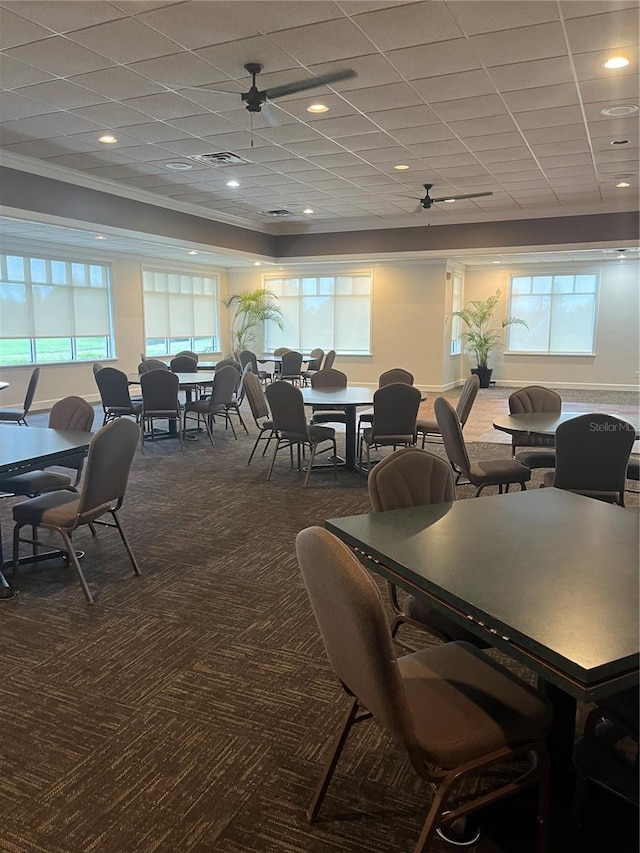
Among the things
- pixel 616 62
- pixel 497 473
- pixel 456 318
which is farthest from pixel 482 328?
pixel 497 473

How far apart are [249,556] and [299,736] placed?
174 cm

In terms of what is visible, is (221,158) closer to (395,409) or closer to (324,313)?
(395,409)

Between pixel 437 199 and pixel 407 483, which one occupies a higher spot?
pixel 437 199

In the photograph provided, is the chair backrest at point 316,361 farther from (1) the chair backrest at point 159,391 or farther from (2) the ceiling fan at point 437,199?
(1) the chair backrest at point 159,391

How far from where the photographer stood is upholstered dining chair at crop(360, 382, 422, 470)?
5.31 meters

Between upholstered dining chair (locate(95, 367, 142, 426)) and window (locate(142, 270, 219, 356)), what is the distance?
5607 millimetres

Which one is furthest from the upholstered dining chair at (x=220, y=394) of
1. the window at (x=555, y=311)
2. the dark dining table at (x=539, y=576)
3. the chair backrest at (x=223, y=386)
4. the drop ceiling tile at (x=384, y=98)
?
the window at (x=555, y=311)

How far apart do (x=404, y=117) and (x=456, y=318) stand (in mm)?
8148

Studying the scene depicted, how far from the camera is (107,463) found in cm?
312

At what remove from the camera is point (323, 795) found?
5.93ft

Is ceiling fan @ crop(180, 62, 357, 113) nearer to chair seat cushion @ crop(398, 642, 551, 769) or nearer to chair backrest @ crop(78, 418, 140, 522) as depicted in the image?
chair backrest @ crop(78, 418, 140, 522)

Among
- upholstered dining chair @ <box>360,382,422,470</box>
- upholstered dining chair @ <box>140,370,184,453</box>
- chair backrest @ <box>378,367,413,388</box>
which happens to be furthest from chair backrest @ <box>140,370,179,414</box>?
upholstered dining chair @ <box>360,382,422,470</box>

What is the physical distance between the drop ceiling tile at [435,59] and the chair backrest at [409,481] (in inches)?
112

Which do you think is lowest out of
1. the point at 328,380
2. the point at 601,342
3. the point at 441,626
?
the point at 441,626
